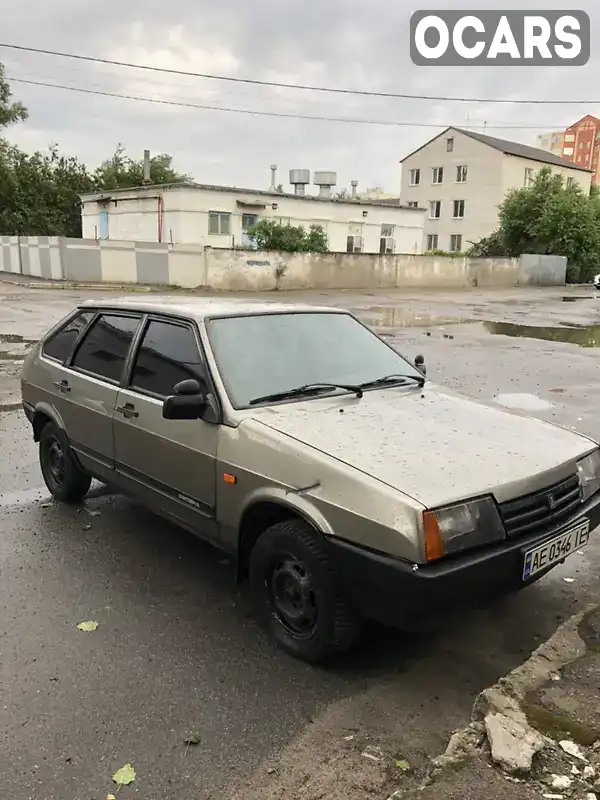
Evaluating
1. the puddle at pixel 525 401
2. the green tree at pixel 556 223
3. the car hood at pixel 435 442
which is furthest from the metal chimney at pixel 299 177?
the car hood at pixel 435 442

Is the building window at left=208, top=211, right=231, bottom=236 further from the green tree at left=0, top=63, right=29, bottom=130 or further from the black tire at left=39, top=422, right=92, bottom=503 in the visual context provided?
the black tire at left=39, top=422, right=92, bottom=503

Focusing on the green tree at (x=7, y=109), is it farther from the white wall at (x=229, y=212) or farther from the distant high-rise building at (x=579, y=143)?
the distant high-rise building at (x=579, y=143)

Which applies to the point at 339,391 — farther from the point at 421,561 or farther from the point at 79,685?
the point at 79,685

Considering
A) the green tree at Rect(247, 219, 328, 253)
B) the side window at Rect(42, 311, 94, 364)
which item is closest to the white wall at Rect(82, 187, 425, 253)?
the green tree at Rect(247, 219, 328, 253)

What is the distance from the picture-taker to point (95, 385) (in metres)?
4.67

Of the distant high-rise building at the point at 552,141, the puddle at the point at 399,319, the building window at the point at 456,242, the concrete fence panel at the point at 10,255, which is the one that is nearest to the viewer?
the puddle at the point at 399,319

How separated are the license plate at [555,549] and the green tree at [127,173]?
54.8 m

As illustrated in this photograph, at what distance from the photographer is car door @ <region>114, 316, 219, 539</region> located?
371cm

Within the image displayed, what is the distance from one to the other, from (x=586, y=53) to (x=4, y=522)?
74.9ft

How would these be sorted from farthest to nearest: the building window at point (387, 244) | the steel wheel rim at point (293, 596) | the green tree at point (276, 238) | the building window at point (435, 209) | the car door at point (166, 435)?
the building window at point (435, 209), the building window at point (387, 244), the green tree at point (276, 238), the car door at point (166, 435), the steel wheel rim at point (293, 596)

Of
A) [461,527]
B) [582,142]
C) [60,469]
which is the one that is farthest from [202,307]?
[582,142]

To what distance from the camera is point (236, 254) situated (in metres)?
28.6

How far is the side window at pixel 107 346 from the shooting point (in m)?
4.54

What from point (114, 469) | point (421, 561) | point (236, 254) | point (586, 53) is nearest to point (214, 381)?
point (114, 469)
